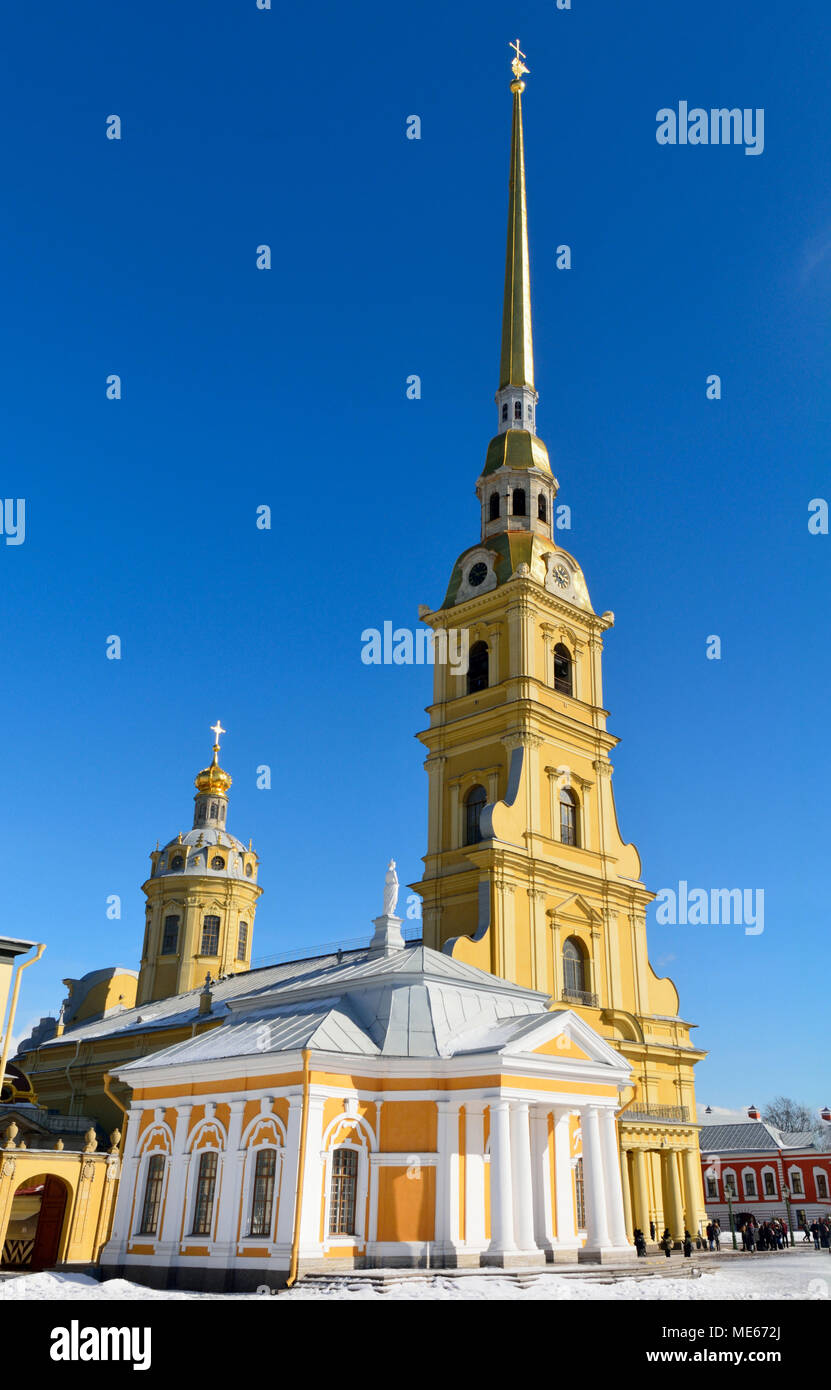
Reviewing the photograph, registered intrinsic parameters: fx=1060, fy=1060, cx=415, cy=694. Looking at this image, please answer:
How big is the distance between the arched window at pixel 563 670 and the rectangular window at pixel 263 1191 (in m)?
20.7

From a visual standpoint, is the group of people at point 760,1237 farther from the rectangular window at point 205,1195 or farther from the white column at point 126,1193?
the white column at point 126,1193

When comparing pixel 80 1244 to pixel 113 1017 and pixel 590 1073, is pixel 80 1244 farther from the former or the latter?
pixel 113 1017

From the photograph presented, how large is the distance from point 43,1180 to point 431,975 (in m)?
14.7

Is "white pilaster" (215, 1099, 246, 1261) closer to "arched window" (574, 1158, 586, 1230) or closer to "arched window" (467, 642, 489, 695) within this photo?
"arched window" (574, 1158, 586, 1230)

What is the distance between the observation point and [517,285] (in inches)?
1747

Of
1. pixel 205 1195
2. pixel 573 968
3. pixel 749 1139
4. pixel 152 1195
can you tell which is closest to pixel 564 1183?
pixel 205 1195

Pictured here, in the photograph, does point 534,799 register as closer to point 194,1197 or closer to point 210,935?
point 194,1197

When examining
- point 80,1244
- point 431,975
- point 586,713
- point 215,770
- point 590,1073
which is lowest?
point 80,1244

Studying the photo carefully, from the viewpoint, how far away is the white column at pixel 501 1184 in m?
20.5

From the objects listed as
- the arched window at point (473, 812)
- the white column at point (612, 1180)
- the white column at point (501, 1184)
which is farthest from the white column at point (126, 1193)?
the arched window at point (473, 812)

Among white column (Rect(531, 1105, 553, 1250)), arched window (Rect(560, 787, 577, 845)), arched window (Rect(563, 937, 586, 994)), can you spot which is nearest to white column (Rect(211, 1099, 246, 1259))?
white column (Rect(531, 1105, 553, 1250))

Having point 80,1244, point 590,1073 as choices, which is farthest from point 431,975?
point 80,1244

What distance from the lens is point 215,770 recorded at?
57.8 meters
